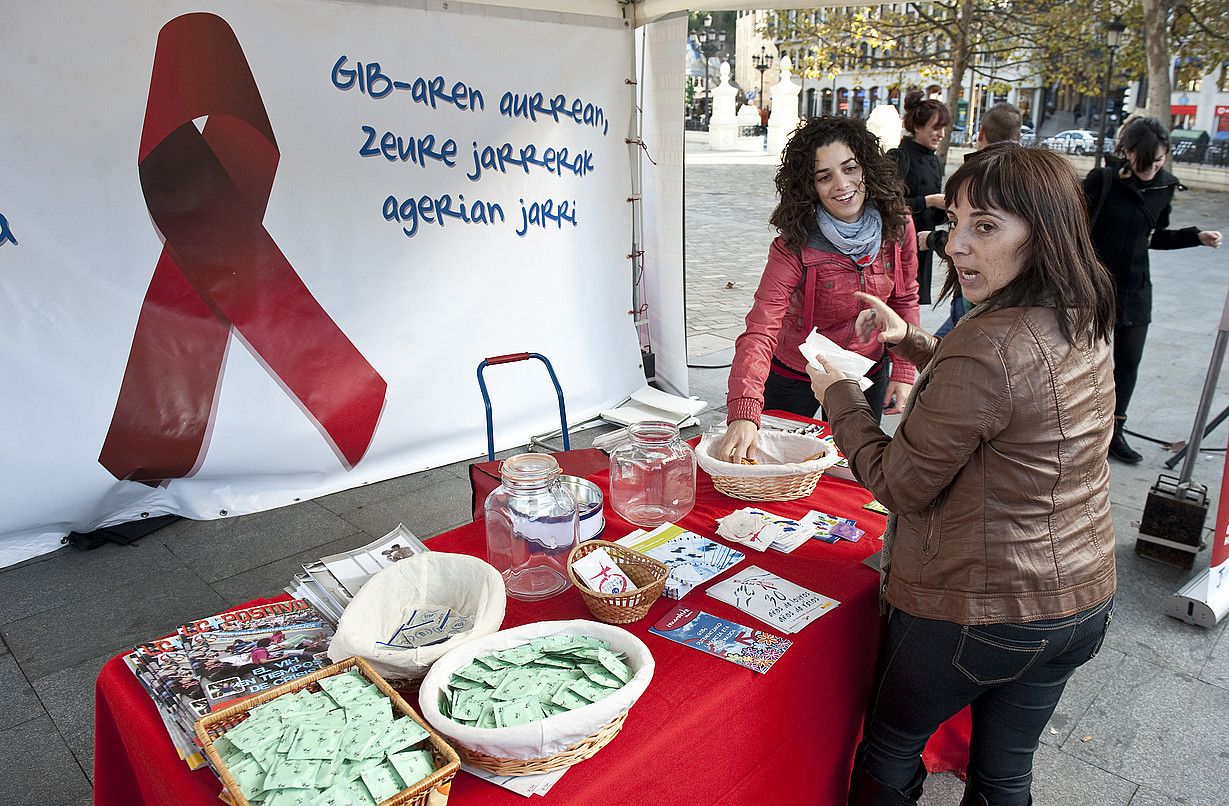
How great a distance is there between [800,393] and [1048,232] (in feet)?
4.60

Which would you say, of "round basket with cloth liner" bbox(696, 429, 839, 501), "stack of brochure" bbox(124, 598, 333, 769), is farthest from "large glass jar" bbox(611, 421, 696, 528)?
"stack of brochure" bbox(124, 598, 333, 769)

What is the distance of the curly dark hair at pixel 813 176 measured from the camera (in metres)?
2.32

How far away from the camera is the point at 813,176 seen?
7.64 ft

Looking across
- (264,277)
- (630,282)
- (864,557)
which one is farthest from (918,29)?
(864,557)

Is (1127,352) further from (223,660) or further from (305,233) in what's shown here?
(223,660)

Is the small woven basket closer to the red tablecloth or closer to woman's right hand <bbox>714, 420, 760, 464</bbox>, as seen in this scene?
the red tablecloth

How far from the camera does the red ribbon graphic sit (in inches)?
130

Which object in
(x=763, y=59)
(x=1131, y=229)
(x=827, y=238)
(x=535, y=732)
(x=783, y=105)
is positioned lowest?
(x=535, y=732)

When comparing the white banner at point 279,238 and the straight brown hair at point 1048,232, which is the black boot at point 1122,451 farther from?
the straight brown hair at point 1048,232

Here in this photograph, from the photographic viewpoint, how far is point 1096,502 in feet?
4.77

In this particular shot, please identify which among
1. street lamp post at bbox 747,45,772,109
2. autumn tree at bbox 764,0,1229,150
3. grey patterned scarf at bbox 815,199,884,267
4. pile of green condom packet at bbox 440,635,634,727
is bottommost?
pile of green condom packet at bbox 440,635,634,727

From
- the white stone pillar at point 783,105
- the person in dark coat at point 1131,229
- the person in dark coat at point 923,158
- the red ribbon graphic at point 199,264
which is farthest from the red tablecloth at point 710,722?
the white stone pillar at point 783,105

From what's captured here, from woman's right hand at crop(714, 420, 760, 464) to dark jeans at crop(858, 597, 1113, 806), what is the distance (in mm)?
599

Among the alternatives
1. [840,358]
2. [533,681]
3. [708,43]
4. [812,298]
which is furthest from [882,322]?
[708,43]
